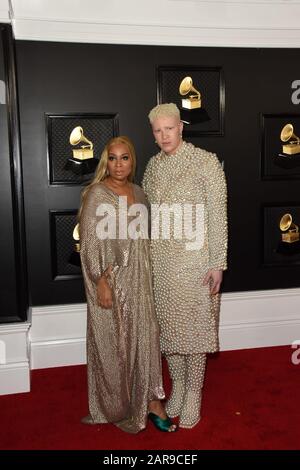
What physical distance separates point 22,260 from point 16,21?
4.75 feet

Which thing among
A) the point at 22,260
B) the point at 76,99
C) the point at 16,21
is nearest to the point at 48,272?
the point at 22,260

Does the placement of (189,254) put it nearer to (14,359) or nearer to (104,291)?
(104,291)

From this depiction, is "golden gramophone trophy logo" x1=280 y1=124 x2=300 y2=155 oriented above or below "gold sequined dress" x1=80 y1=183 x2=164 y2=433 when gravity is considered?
above

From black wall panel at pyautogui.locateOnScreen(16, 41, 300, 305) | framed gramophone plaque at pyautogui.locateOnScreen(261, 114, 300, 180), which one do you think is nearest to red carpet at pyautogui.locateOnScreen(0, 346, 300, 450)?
black wall panel at pyautogui.locateOnScreen(16, 41, 300, 305)

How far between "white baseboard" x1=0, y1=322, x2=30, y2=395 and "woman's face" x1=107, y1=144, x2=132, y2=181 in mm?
1189

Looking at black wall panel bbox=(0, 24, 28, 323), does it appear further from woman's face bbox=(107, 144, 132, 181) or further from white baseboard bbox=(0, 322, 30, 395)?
woman's face bbox=(107, 144, 132, 181)

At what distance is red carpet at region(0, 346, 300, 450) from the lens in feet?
7.20

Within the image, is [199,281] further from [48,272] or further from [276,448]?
[48,272]

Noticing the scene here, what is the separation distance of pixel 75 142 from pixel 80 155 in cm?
9

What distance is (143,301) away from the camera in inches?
87.0

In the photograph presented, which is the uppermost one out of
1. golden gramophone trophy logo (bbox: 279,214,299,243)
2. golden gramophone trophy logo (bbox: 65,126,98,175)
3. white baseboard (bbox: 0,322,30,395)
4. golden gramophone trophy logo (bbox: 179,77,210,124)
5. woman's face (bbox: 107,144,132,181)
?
golden gramophone trophy logo (bbox: 179,77,210,124)

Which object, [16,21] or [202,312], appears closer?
[202,312]

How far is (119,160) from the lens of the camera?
2.15 metres

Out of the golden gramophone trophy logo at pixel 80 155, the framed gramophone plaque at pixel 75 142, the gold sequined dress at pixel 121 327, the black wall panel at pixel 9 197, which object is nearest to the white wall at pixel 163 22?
the black wall panel at pixel 9 197
